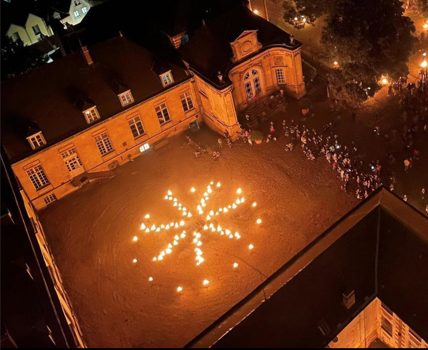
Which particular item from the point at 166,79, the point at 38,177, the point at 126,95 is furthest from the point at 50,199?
the point at 166,79

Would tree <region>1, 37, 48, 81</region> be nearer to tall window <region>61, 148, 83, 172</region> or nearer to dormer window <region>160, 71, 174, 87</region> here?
tall window <region>61, 148, 83, 172</region>

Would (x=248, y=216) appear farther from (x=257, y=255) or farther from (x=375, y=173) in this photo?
(x=375, y=173)

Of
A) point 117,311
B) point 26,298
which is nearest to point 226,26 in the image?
point 117,311

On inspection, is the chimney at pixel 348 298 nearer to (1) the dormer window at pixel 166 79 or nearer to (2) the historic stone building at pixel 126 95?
(2) the historic stone building at pixel 126 95

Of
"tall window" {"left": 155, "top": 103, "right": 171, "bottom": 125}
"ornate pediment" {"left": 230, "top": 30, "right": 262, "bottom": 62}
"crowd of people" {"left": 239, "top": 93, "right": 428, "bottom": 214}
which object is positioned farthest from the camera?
"tall window" {"left": 155, "top": 103, "right": 171, "bottom": 125}

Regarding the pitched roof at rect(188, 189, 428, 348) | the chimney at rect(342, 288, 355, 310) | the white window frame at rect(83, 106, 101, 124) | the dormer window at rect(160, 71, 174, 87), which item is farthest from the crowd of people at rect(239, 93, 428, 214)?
the white window frame at rect(83, 106, 101, 124)

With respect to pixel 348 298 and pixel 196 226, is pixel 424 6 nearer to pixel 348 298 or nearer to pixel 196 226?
pixel 196 226
